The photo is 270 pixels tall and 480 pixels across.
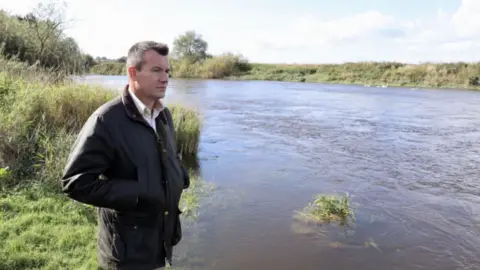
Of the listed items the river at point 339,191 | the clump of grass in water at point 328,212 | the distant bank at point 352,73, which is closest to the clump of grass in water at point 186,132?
the river at point 339,191

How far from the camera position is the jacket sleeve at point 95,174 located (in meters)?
2.41

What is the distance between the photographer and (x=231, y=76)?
5706cm

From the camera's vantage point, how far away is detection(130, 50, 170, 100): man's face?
2537 mm

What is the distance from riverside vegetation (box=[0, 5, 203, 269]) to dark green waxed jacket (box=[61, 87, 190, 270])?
2.19 metres

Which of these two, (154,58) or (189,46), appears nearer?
(154,58)

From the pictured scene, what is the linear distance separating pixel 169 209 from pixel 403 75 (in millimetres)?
50967

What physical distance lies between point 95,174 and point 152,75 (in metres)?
0.70

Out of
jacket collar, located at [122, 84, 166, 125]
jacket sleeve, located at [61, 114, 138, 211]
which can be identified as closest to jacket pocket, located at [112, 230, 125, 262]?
jacket sleeve, located at [61, 114, 138, 211]

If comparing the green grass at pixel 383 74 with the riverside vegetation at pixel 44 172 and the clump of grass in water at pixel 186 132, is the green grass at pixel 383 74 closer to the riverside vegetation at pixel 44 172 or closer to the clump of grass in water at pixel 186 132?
the clump of grass in water at pixel 186 132

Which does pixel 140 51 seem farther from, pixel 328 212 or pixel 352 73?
pixel 352 73

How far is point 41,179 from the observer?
21.4 feet

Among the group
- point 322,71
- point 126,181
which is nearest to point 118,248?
point 126,181

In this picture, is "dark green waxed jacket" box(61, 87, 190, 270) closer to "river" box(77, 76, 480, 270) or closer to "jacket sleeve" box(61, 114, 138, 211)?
"jacket sleeve" box(61, 114, 138, 211)

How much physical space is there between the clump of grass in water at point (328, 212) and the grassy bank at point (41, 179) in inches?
85.2
